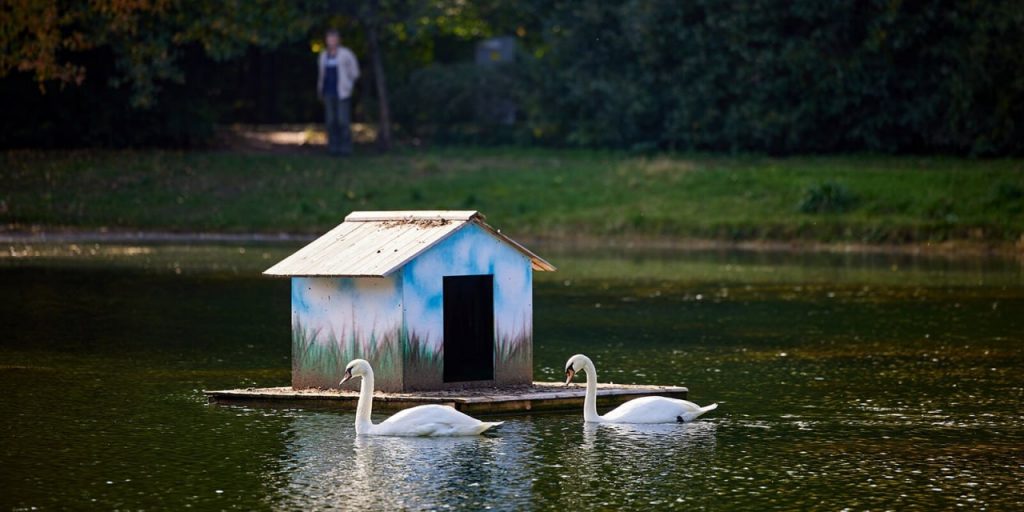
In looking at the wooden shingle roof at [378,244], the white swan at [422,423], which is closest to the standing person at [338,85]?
the wooden shingle roof at [378,244]

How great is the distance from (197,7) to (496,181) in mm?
9267

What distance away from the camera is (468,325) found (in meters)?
20.3

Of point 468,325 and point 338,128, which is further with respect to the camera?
point 338,128

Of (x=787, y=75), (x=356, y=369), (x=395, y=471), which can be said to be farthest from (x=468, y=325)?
(x=787, y=75)

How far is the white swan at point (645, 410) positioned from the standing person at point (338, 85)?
104ft

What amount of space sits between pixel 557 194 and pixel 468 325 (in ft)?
79.2

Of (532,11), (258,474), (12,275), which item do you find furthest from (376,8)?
(258,474)

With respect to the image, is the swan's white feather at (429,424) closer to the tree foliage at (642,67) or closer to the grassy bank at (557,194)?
the grassy bank at (557,194)

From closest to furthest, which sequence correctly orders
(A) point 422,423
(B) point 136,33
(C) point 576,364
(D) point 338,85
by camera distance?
(A) point 422,423 < (C) point 576,364 < (B) point 136,33 < (D) point 338,85

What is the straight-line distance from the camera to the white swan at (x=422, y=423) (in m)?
17.2

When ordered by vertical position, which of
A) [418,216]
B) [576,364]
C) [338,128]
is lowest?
[576,364]

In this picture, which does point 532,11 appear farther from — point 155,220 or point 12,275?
point 12,275

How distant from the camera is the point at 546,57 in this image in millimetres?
52844

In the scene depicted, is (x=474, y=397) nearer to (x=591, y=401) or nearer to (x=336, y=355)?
(x=591, y=401)
